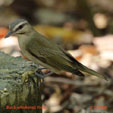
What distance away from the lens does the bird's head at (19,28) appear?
5.36 metres

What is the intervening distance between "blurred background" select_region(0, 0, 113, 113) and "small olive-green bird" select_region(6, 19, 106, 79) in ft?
4.64

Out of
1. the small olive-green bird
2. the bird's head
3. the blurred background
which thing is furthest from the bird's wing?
the blurred background

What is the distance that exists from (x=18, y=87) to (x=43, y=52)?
117 centimetres

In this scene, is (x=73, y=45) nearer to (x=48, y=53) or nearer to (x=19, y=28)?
(x=48, y=53)

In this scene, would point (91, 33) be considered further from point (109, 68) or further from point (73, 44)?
point (109, 68)

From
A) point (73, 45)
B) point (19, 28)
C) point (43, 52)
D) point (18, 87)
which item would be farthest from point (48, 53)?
point (73, 45)

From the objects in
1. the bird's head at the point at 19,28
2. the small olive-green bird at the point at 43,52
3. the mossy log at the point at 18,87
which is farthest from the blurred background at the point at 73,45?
the mossy log at the point at 18,87

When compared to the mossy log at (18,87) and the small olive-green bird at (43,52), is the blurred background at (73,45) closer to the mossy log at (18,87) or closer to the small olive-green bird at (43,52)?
the small olive-green bird at (43,52)

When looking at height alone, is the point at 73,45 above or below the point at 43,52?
below

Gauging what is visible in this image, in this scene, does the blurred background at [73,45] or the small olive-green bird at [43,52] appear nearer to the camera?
the small olive-green bird at [43,52]

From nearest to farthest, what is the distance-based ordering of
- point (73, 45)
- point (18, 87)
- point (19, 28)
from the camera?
point (18, 87)
point (19, 28)
point (73, 45)

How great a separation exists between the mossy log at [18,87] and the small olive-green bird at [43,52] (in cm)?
39

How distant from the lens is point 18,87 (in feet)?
14.6

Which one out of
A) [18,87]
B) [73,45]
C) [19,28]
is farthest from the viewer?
[73,45]
